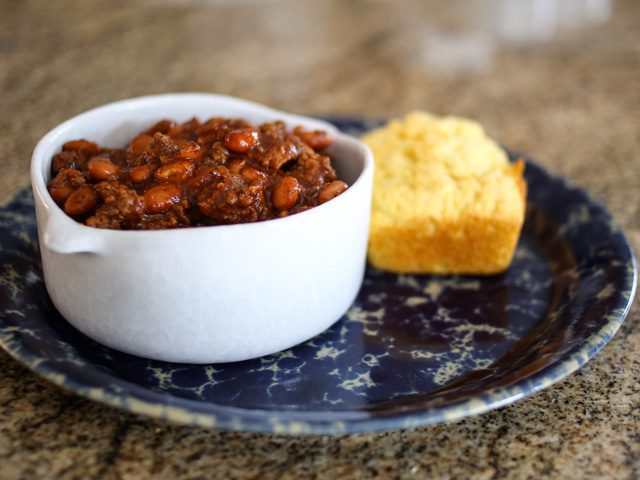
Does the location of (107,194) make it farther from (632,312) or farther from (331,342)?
(632,312)

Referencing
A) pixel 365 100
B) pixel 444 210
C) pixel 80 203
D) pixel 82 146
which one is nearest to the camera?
pixel 80 203

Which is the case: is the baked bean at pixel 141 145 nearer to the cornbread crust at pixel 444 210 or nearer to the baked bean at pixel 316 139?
the baked bean at pixel 316 139

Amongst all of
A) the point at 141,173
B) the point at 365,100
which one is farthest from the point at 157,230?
the point at 365,100

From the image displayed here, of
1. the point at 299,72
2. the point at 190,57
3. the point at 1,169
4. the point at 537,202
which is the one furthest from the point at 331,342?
the point at 190,57

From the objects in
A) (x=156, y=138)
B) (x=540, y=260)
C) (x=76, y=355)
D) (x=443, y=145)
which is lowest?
(x=540, y=260)

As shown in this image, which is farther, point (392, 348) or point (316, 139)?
point (316, 139)

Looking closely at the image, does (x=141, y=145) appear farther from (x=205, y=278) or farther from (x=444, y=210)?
(x=444, y=210)
